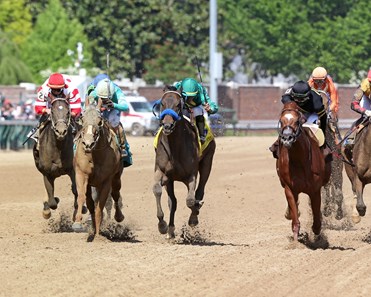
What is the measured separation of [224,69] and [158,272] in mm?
59147

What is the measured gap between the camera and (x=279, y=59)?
62.0m

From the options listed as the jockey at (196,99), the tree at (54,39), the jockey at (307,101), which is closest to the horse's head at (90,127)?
the jockey at (196,99)

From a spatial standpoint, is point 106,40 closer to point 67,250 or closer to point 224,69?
point 224,69

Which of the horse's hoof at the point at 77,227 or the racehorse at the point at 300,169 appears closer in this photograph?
the racehorse at the point at 300,169

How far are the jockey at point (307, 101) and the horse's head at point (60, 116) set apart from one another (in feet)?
10.3

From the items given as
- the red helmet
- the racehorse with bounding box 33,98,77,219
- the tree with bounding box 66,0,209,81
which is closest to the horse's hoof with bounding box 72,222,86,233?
the racehorse with bounding box 33,98,77,219

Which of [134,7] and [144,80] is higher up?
[134,7]

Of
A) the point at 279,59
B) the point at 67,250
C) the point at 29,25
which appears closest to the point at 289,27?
the point at 279,59

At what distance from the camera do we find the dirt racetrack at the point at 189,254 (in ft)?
39.0

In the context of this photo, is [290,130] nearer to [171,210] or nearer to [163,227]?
[163,227]

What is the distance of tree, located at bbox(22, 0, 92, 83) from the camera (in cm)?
6234

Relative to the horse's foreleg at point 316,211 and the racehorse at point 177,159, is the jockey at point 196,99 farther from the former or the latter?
the horse's foreleg at point 316,211

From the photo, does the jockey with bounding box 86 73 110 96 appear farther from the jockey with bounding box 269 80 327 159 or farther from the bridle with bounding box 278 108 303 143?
the bridle with bounding box 278 108 303 143

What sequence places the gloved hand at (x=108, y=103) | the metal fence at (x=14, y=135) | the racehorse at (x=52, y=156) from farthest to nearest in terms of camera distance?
the metal fence at (x=14, y=135) → the racehorse at (x=52, y=156) → the gloved hand at (x=108, y=103)
